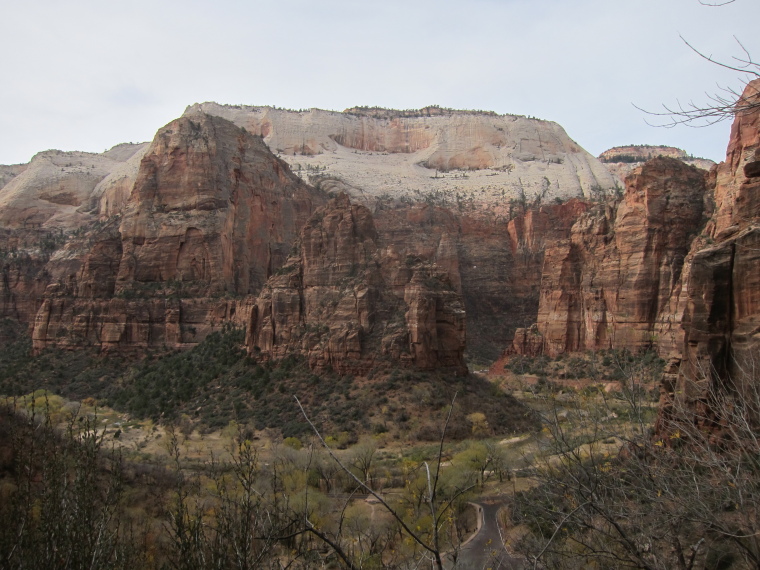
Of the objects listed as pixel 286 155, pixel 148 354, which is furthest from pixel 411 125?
pixel 148 354

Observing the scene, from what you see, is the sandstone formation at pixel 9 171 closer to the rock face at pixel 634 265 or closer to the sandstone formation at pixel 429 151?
the sandstone formation at pixel 429 151

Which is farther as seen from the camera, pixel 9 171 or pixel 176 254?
pixel 9 171

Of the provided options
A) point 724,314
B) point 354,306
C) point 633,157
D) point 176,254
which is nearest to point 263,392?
point 354,306

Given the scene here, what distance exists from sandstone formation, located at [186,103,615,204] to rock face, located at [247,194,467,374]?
238ft

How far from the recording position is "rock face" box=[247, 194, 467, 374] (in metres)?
37.5

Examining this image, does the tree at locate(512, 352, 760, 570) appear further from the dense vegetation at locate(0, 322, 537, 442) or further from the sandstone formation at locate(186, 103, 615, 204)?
the sandstone formation at locate(186, 103, 615, 204)

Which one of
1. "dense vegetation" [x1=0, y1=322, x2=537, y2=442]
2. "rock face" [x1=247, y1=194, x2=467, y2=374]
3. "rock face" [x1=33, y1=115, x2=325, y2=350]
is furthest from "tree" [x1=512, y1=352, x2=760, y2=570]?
"rock face" [x1=33, y1=115, x2=325, y2=350]

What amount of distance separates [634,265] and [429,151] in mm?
97149

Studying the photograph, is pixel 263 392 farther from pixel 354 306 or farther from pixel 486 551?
pixel 486 551

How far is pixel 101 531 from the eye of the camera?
844cm

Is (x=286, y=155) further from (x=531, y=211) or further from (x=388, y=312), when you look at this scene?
(x=388, y=312)

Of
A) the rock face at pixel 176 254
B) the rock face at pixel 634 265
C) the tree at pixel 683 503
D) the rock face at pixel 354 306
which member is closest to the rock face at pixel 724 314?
the tree at pixel 683 503

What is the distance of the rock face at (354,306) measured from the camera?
1476 inches

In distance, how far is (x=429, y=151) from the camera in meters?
142
